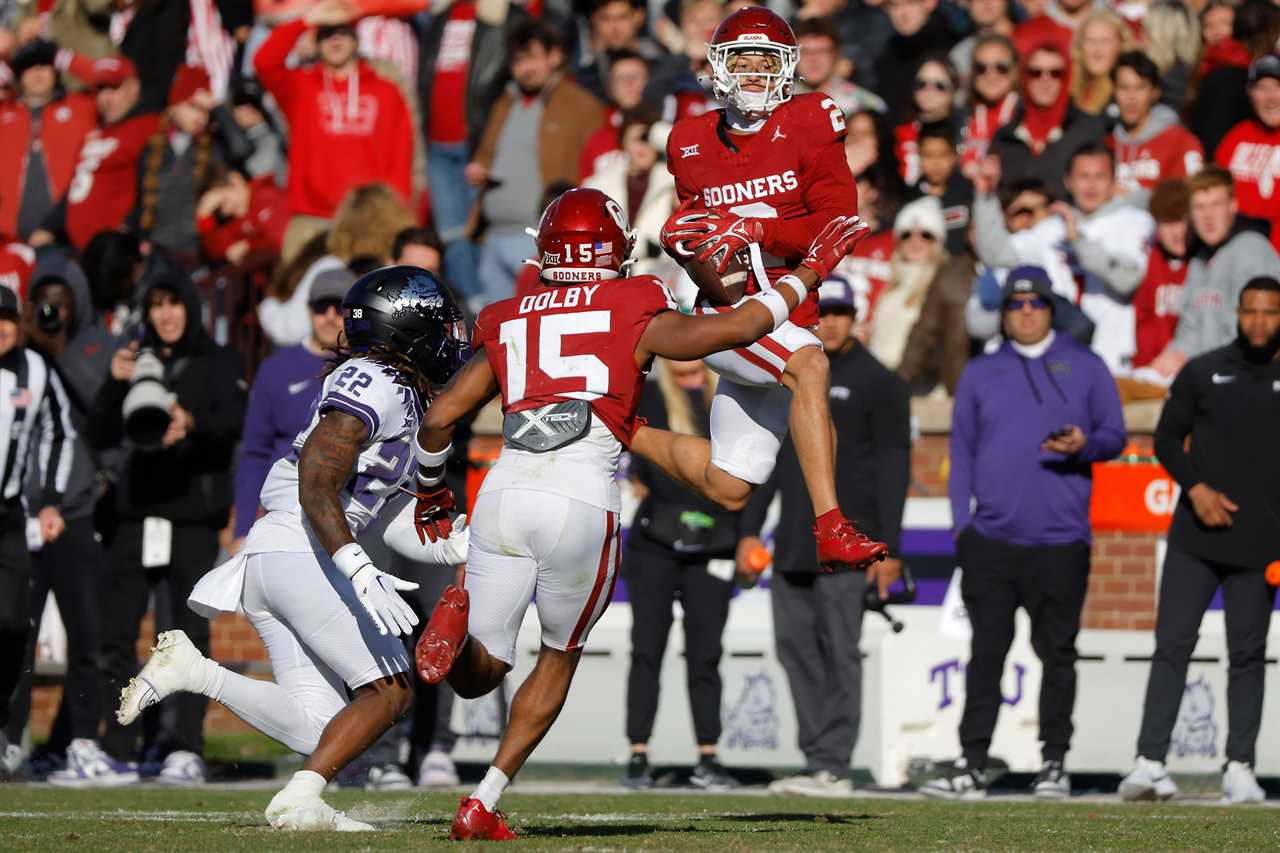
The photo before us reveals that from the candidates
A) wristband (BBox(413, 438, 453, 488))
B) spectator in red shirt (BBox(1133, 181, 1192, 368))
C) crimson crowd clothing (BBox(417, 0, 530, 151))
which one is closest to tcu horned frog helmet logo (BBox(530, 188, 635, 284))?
wristband (BBox(413, 438, 453, 488))

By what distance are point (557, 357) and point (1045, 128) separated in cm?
767

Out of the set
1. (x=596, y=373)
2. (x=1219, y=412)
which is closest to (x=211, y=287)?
(x=1219, y=412)

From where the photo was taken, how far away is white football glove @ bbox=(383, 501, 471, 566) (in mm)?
8008

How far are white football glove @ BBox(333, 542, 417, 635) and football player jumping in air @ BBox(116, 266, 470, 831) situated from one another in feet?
0.23

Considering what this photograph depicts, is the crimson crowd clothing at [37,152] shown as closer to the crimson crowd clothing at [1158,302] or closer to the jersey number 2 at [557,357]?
the crimson crowd clothing at [1158,302]

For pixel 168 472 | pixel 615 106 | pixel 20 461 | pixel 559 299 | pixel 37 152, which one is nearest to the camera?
pixel 559 299

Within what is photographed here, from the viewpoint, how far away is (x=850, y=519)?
11.5m

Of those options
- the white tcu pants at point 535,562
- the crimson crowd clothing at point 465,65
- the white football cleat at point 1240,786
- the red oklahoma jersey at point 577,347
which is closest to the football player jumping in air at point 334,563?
the white tcu pants at point 535,562

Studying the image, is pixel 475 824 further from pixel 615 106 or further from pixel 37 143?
pixel 37 143

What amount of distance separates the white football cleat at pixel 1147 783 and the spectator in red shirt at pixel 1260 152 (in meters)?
4.01

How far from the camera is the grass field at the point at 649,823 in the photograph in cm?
752

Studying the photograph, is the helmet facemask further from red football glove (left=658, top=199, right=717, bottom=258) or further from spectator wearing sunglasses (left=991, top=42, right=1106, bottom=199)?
spectator wearing sunglasses (left=991, top=42, right=1106, bottom=199)

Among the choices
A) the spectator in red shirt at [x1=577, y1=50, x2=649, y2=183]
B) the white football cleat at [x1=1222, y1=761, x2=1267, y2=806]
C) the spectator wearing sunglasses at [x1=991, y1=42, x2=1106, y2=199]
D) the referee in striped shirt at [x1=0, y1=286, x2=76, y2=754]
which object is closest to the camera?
the white football cleat at [x1=1222, y1=761, x2=1267, y2=806]

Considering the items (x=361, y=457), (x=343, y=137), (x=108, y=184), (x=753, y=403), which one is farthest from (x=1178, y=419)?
(x=108, y=184)
